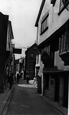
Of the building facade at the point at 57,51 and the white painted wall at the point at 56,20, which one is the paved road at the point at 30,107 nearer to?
the building facade at the point at 57,51

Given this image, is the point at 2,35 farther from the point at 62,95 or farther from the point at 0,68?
the point at 62,95

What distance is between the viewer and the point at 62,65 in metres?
12.6

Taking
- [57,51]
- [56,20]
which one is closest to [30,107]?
[57,51]

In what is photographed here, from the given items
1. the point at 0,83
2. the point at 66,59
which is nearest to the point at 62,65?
the point at 66,59

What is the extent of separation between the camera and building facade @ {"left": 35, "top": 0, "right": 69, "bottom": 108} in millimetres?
11664

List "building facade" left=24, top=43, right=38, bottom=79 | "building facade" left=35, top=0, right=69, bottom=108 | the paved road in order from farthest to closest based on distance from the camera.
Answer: "building facade" left=24, top=43, right=38, bottom=79 < "building facade" left=35, top=0, right=69, bottom=108 < the paved road

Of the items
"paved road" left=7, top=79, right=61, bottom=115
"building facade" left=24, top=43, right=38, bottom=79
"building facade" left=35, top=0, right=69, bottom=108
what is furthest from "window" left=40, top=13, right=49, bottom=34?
"building facade" left=24, top=43, right=38, bottom=79

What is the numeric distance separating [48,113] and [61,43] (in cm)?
459

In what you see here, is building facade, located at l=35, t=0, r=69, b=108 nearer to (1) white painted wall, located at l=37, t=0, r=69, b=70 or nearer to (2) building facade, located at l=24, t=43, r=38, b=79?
(1) white painted wall, located at l=37, t=0, r=69, b=70

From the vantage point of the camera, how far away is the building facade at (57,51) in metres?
11.7

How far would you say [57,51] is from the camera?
14562mm

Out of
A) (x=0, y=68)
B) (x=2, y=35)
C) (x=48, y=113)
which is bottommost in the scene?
(x=48, y=113)

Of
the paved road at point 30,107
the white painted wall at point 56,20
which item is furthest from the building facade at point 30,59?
the paved road at point 30,107

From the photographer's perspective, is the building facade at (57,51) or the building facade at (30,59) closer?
the building facade at (57,51)
